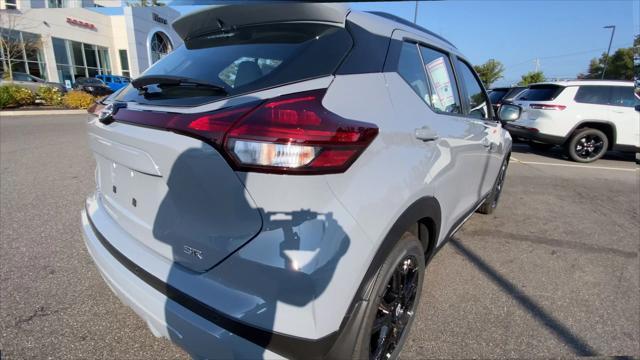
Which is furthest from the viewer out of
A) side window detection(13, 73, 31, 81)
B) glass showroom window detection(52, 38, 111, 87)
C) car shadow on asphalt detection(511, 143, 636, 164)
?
glass showroom window detection(52, 38, 111, 87)

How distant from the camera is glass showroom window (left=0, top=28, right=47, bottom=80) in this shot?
21953mm

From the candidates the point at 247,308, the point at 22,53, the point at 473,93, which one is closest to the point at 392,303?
the point at 247,308

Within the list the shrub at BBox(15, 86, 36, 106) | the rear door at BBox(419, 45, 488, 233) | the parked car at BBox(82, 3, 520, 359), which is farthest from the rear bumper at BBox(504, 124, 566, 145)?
the shrub at BBox(15, 86, 36, 106)

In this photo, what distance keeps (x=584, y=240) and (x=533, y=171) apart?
3654mm

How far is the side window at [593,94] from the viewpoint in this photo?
Answer: 8.02 metres

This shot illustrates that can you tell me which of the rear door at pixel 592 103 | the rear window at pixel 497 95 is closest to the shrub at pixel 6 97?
the rear window at pixel 497 95

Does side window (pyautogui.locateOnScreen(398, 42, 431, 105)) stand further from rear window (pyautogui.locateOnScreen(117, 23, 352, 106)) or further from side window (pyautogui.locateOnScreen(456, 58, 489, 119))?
side window (pyautogui.locateOnScreen(456, 58, 489, 119))

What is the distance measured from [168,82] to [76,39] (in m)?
34.0

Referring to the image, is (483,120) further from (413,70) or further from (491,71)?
(491,71)

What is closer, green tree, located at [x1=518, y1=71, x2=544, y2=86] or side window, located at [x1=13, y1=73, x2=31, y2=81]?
side window, located at [x1=13, y1=73, x2=31, y2=81]

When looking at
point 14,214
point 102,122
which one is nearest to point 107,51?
point 14,214

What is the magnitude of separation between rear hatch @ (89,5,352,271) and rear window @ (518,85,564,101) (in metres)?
8.44

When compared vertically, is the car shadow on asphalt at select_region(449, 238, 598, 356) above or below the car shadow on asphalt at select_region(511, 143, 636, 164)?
above

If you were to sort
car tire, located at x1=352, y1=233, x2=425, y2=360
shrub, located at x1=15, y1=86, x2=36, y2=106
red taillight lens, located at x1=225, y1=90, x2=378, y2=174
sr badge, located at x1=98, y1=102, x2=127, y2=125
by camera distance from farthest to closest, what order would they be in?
1. shrub, located at x1=15, y1=86, x2=36, y2=106
2. sr badge, located at x1=98, y1=102, x2=127, y2=125
3. car tire, located at x1=352, y1=233, x2=425, y2=360
4. red taillight lens, located at x1=225, y1=90, x2=378, y2=174
